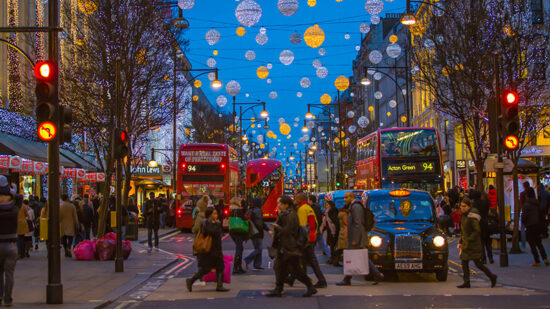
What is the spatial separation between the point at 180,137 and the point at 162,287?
62.5 meters

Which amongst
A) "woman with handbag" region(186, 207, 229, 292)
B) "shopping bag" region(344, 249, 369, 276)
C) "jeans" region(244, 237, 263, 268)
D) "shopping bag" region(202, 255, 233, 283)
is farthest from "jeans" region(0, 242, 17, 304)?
"jeans" region(244, 237, 263, 268)

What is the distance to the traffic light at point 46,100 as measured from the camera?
11.6 m

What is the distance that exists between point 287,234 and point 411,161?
1746cm

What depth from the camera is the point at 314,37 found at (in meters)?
25.3

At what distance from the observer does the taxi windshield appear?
1548cm

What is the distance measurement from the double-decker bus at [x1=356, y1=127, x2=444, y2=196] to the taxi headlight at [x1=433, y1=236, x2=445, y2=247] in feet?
48.9

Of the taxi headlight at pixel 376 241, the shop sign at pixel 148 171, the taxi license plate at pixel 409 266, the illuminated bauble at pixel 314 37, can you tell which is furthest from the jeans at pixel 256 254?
the shop sign at pixel 148 171

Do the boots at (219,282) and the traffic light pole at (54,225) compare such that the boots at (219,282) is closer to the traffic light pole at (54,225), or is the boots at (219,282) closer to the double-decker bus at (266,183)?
the traffic light pole at (54,225)

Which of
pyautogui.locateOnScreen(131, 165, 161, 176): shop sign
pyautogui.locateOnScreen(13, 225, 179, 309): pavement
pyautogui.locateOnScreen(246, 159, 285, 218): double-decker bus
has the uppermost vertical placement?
pyautogui.locateOnScreen(131, 165, 161, 176): shop sign

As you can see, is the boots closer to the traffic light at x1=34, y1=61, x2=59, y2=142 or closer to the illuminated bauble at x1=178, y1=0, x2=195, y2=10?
the traffic light at x1=34, y1=61, x2=59, y2=142

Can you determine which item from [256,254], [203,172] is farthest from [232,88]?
[256,254]

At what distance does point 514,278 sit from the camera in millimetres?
14992

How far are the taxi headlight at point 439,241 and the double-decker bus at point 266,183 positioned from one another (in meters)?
31.9

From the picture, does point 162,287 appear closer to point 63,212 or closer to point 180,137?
point 63,212
